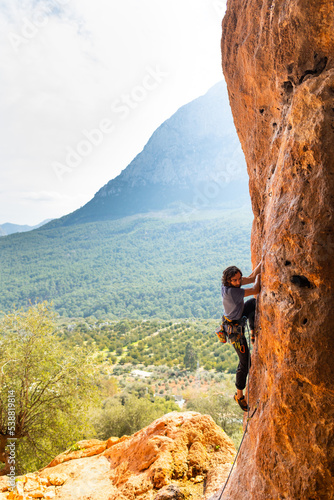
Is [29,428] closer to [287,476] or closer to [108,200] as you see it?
[287,476]

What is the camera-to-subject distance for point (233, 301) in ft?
19.5

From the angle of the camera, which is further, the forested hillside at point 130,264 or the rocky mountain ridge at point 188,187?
the rocky mountain ridge at point 188,187

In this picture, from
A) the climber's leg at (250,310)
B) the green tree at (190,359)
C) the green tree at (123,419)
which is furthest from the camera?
the green tree at (190,359)

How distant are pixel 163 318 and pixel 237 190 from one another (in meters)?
101

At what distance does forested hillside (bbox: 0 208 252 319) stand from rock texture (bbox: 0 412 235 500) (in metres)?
86.0

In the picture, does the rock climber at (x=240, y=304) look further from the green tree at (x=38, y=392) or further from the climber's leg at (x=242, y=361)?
the green tree at (x=38, y=392)

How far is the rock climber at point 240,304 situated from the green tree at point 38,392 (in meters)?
11.2

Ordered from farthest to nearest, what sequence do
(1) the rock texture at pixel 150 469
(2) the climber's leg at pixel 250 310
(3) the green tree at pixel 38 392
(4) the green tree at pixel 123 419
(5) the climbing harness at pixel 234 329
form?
(4) the green tree at pixel 123 419
(3) the green tree at pixel 38 392
(1) the rock texture at pixel 150 469
(2) the climber's leg at pixel 250 310
(5) the climbing harness at pixel 234 329

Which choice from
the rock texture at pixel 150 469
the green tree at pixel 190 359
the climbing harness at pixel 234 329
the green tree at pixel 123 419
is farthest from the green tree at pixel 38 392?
the green tree at pixel 190 359

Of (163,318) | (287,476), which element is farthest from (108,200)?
(287,476)

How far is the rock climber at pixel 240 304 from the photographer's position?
5.90m

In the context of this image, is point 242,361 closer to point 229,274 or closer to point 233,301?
point 233,301

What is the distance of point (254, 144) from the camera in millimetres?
7324

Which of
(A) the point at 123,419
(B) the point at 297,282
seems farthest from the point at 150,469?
(A) the point at 123,419
